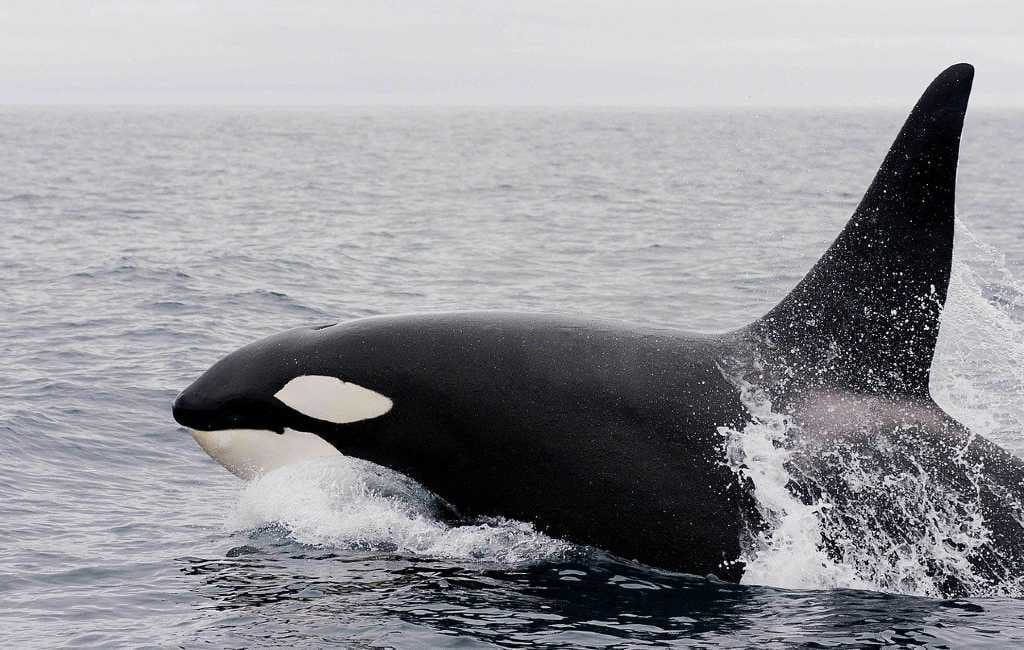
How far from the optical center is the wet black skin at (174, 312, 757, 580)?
7594mm

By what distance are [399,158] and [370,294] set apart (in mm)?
54542

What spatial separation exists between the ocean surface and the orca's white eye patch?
0.36 metres

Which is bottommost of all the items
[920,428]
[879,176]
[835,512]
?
[835,512]

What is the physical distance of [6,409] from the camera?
12398 millimetres

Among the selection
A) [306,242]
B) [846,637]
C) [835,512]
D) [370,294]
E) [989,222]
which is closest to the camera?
[846,637]

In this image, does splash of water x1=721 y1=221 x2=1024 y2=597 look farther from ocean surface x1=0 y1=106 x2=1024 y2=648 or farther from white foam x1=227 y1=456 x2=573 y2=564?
white foam x1=227 y1=456 x2=573 y2=564

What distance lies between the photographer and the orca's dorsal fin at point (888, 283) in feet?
23.9

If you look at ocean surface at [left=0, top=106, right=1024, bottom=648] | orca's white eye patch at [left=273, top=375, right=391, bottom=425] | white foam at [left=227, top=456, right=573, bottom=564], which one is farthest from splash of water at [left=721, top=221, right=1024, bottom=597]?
orca's white eye patch at [left=273, top=375, right=391, bottom=425]

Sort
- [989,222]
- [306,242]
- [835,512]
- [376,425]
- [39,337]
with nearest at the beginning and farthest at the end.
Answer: [835,512]
[376,425]
[39,337]
[306,242]
[989,222]

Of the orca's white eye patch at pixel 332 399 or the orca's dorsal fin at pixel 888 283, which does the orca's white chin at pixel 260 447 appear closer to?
the orca's white eye patch at pixel 332 399

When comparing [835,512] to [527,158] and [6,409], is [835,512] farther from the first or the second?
[527,158]

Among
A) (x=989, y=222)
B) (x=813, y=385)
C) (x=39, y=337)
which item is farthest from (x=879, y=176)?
(x=989, y=222)

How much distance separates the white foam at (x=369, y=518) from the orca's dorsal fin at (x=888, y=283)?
1.86m

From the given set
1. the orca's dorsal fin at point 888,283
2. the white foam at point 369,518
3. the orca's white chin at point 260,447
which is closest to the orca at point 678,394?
the orca's dorsal fin at point 888,283
